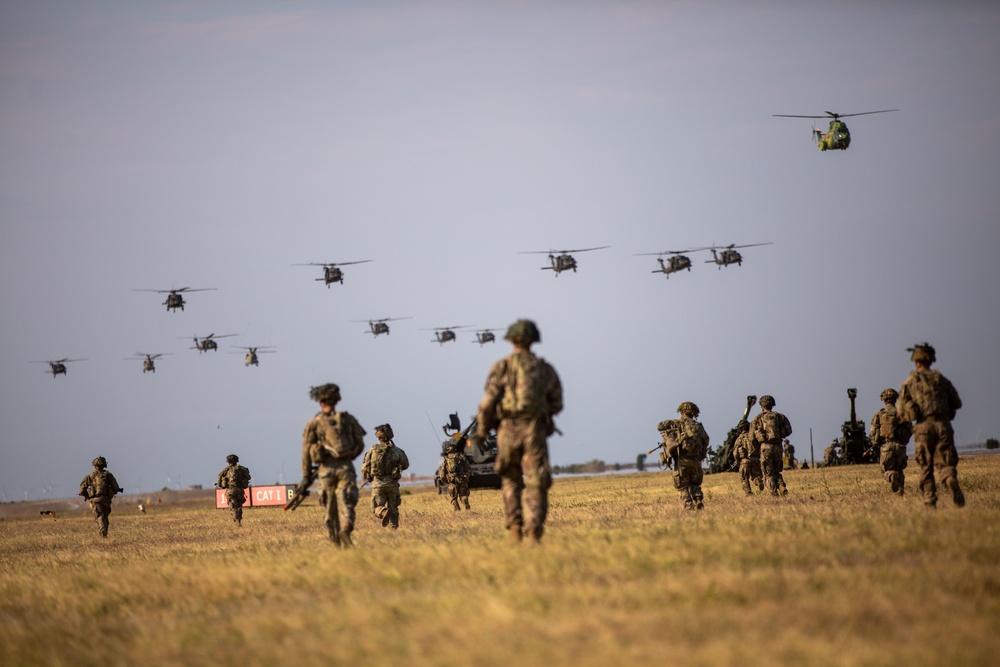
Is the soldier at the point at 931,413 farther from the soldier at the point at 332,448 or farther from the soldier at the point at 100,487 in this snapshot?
the soldier at the point at 100,487

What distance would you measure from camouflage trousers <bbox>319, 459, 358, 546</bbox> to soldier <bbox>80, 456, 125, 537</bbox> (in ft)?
47.7

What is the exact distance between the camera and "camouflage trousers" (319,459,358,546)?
50.6 ft

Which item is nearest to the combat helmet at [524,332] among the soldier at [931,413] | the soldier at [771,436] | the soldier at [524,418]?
the soldier at [524,418]

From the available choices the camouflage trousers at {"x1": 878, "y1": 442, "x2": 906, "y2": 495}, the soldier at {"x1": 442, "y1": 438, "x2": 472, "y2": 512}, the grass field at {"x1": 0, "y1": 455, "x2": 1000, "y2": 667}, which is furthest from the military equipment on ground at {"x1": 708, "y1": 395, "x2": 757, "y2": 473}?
the grass field at {"x1": 0, "y1": 455, "x2": 1000, "y2": 667}

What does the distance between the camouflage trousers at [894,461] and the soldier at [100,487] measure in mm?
18009

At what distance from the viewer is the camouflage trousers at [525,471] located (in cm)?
1250

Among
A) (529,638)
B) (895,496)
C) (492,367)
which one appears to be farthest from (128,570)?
(895,496)

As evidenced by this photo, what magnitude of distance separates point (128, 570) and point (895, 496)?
1342 centimetres

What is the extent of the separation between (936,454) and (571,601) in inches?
348

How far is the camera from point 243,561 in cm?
1430

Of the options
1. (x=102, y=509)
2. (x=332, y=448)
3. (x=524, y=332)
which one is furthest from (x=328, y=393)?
(x=102, y=509)

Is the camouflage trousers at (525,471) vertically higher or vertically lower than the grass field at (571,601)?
higher

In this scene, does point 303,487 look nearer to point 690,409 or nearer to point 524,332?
point 524,332

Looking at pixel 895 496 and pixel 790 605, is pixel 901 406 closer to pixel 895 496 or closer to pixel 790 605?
pixel 895 496
